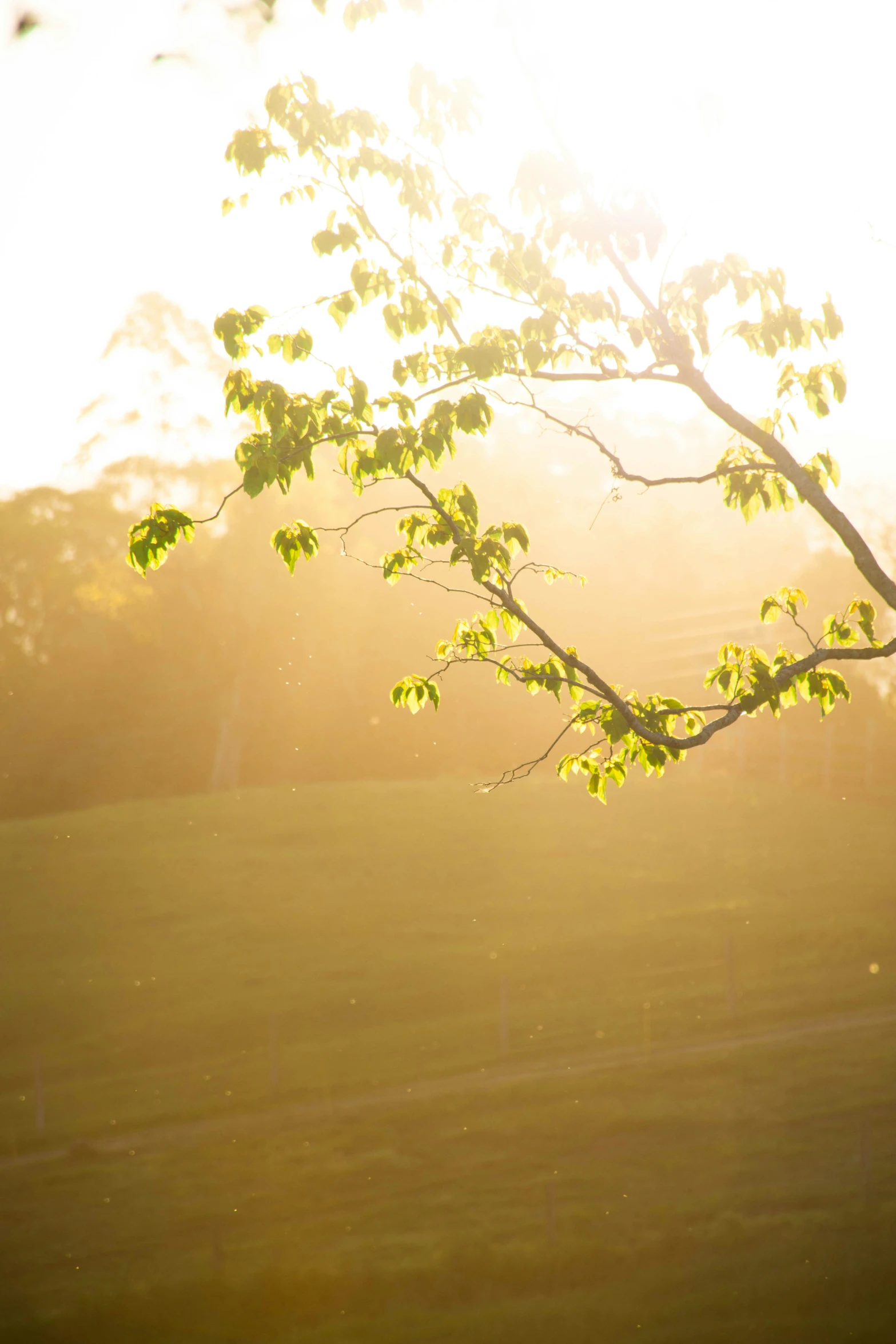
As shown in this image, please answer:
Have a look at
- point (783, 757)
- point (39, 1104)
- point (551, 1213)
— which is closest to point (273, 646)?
point (783, 757)

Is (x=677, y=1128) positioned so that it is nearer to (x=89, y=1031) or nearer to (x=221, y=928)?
(x=89, y=1031)

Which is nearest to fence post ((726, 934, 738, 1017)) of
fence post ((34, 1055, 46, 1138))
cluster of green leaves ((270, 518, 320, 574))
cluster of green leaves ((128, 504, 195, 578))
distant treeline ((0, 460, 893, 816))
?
fence post ((34, 1055, 46, 1138))

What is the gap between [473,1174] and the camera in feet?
49.1

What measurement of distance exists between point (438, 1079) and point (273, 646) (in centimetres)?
2149

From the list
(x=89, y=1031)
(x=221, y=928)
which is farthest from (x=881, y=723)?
(x=89, y=1031)

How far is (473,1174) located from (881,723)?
101 feet

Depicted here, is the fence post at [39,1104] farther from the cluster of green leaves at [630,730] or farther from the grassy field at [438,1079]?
the cluster of green leaves at [630,730]

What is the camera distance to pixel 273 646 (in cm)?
3788

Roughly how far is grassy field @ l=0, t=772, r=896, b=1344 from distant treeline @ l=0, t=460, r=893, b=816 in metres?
3.12

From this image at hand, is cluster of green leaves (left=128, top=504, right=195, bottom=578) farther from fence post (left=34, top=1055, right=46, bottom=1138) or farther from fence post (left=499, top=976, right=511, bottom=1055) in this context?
fence post (left=499, top=976, right=511, bottom=1055)

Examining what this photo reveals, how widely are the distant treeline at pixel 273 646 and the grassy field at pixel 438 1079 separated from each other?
3.12m

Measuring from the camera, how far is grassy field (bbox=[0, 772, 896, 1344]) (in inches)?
475

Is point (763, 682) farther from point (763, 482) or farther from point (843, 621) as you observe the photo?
point (763, 482)

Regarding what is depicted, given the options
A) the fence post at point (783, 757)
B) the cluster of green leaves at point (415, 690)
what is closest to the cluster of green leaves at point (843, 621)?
the cluster of green leaves at point (415, 690)
